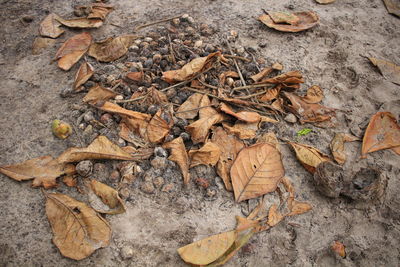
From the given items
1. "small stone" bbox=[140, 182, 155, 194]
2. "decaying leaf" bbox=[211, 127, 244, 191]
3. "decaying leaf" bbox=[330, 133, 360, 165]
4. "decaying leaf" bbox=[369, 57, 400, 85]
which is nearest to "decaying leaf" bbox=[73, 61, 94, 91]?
"small stone" bbox=[140, 182, 155, 194]

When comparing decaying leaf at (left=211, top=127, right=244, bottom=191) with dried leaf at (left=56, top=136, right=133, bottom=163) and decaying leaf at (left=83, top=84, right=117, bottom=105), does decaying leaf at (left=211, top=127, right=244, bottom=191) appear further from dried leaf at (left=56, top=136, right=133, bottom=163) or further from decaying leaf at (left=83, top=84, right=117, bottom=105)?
decaying leaf at (left=83, top=84, right=117, bottom=105)

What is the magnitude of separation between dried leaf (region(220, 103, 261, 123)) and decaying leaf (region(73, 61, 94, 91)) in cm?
110

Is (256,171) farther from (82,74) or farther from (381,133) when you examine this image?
(82,74)

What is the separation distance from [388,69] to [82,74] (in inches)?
104

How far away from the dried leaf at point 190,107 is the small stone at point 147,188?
0.56 meters

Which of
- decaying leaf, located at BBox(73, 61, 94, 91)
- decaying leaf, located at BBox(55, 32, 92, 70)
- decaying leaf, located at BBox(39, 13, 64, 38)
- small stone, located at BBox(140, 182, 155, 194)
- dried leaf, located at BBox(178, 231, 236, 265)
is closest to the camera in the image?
dried leaf, located at BBox(178, 231, 236, 265)

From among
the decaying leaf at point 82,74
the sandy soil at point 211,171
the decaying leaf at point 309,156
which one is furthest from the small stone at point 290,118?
the decaying leaf at point 82,74

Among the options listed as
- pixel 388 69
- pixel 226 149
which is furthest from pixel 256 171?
pixel 388 69

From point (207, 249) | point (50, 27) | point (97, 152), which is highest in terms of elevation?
point (50, 27)

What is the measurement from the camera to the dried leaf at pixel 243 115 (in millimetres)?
2121

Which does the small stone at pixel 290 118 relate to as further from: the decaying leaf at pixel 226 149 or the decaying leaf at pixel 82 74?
the decaying leaf at pixel 82 74

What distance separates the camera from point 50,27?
9.64 feet

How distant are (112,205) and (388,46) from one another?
294 centimetres

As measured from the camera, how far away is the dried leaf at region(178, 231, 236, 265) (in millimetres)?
1608
